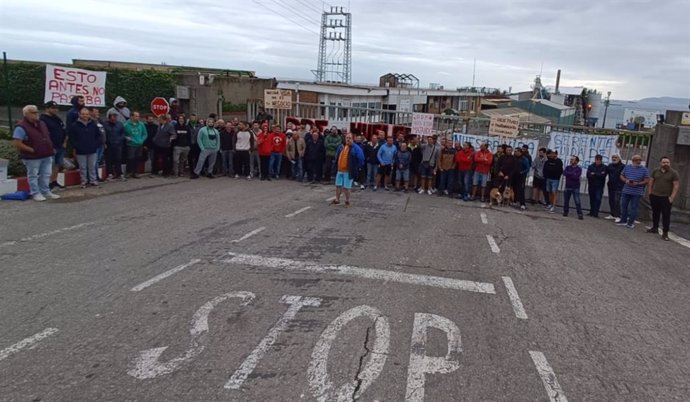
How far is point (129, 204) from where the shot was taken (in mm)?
11289

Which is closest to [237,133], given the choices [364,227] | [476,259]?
[364,227]

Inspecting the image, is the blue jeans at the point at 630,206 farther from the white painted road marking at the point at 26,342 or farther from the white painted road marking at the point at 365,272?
the white painted road marking at the point at 26,342

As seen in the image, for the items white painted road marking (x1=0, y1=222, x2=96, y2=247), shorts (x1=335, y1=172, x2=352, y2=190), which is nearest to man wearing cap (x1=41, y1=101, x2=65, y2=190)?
white painted road marking (x1=0, y1=222, x2=96, y2=247)

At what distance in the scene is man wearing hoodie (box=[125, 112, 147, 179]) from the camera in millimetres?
14336

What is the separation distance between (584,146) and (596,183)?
153cm

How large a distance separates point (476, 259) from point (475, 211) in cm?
521

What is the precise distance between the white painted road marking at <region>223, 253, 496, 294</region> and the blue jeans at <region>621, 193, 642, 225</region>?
7974mm

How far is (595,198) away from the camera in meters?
14.4

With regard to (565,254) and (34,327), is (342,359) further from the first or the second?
(565,254)

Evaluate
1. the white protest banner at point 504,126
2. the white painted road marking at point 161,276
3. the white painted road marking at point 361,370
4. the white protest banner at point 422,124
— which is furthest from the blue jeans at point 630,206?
the white painted road marking at point 161,276

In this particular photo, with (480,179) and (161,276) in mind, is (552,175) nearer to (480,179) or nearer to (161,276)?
(480,179)

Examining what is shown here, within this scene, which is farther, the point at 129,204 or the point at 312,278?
the point at 129,204

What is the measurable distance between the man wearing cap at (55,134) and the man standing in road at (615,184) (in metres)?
13.7

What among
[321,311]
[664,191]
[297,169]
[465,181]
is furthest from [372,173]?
[321,311]
